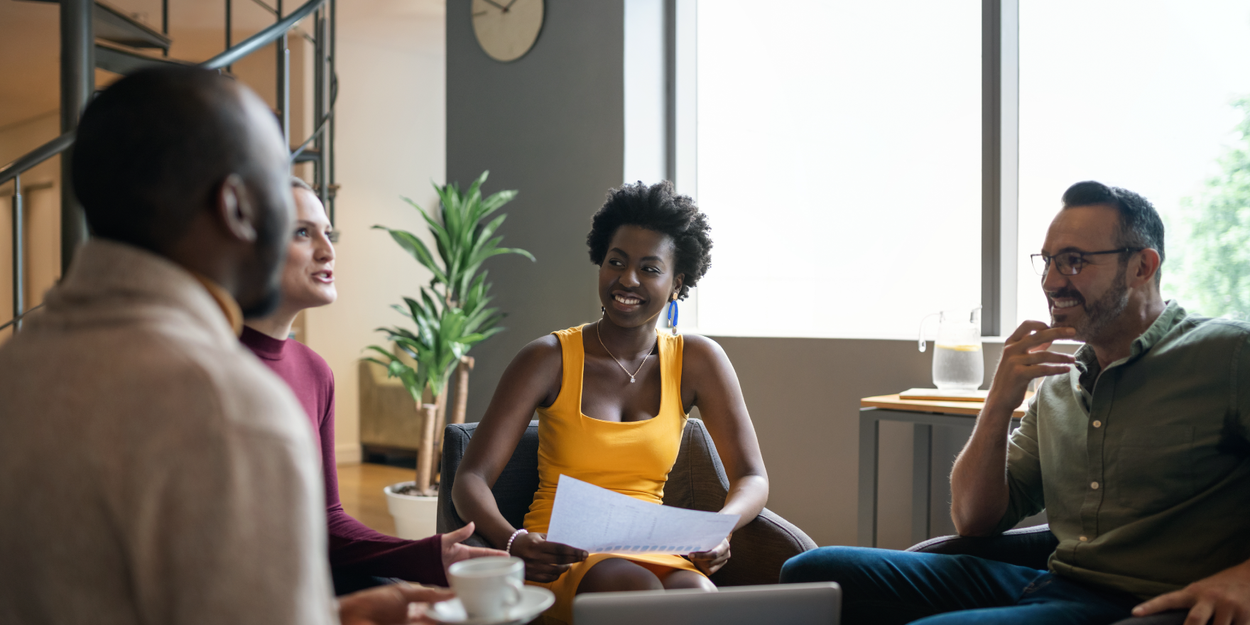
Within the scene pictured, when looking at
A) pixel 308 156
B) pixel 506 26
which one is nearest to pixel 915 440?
pixel 308 156

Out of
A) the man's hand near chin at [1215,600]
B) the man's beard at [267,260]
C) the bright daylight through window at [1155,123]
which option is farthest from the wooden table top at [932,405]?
the man's beard at [267,260]

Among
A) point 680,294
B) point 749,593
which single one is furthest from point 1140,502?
point 680,294

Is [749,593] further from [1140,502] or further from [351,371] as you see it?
[351,371]

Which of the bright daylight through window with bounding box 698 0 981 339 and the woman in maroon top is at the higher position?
the bright daylight through window with bounding box 698 0 981 339

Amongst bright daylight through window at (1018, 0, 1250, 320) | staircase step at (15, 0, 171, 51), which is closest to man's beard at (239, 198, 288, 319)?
bright daylight through window at (1018, 0, 1250, 320)

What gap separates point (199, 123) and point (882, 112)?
2974mm

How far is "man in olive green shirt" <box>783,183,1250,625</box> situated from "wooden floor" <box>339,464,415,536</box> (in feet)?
9.57

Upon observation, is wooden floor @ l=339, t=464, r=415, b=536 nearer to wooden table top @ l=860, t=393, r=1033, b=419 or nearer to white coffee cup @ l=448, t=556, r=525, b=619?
wooden table top @ l=860, t=393, r=1033, b=419

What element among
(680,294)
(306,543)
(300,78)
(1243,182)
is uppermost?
(300,78)

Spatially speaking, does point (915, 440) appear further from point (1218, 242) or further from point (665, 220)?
point (665, 220)

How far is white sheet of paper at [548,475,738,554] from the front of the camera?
1210mm

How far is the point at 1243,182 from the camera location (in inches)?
98.3

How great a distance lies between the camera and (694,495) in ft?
6.10

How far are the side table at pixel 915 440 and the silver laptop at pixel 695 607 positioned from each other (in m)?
1.35
